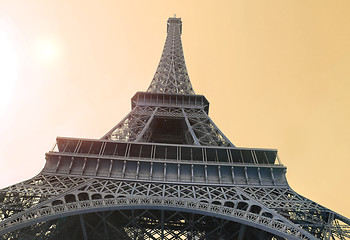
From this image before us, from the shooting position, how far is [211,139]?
2211cm

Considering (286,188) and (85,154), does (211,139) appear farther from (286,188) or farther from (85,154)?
(85,154)

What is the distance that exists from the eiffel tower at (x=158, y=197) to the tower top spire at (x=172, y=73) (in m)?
12.9

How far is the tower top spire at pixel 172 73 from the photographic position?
33.8 meters

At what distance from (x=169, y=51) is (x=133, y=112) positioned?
2152 cm

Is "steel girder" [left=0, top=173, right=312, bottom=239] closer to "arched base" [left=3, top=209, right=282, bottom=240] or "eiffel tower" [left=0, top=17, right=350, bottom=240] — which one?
"eiffel tower" [left=0, top=17, right=350, bottom=240]

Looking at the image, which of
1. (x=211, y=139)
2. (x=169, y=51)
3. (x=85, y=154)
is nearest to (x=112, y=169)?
(x=85, y=154)

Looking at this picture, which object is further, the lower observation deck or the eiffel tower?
the lower observation deck

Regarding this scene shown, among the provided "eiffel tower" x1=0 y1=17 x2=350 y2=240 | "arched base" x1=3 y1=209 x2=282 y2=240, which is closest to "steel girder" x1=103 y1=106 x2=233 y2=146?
"eiffel tower" x1=0 y1=17 x2=350 y2=240

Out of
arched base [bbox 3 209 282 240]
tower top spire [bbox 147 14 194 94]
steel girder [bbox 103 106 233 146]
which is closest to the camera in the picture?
arched base [bbox 3 209 282 240]

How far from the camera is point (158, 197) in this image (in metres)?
14.1

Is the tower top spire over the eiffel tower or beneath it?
over

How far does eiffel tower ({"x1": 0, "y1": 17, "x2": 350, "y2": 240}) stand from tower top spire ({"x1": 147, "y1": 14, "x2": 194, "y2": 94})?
12.9 metres

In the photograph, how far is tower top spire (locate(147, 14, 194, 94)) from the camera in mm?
33781

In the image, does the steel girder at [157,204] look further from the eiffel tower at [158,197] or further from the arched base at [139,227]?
the arched base at [139,227]
